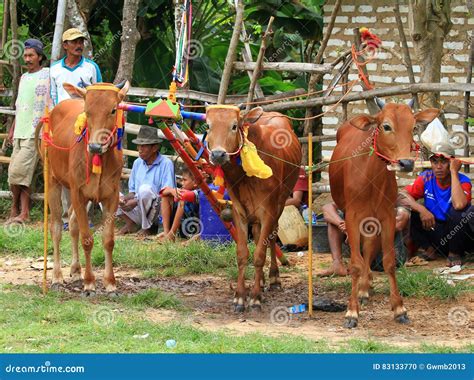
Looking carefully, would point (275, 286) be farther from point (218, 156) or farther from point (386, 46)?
point (386, 46)

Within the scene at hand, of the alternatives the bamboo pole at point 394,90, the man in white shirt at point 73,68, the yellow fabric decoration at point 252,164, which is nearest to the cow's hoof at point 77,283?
the man in white shirt at point 73,68

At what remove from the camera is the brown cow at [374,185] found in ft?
24.5

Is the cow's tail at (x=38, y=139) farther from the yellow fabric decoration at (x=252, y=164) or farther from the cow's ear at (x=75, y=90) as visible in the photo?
the yellow fabric decoration at (x=252, y=164)

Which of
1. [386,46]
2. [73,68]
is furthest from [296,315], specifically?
[386,46]

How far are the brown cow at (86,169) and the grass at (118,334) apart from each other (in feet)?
2.20

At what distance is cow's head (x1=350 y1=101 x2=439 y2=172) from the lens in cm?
737

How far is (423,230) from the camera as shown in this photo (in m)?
9.92

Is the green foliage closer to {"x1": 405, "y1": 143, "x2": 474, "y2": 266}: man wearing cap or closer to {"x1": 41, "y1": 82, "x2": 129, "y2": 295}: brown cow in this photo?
{"x1": 405, "y1": 143, "x2": 474, "y2": 266}: man wearing cap

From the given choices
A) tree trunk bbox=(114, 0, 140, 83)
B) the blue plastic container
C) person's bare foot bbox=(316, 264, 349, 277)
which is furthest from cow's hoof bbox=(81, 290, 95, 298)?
tree trunk bbox=(114, 0, 140, 83)

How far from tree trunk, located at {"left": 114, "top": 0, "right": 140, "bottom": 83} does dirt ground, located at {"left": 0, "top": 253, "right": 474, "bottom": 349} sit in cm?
294

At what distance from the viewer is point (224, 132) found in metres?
7.82

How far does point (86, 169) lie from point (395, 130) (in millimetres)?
2802
